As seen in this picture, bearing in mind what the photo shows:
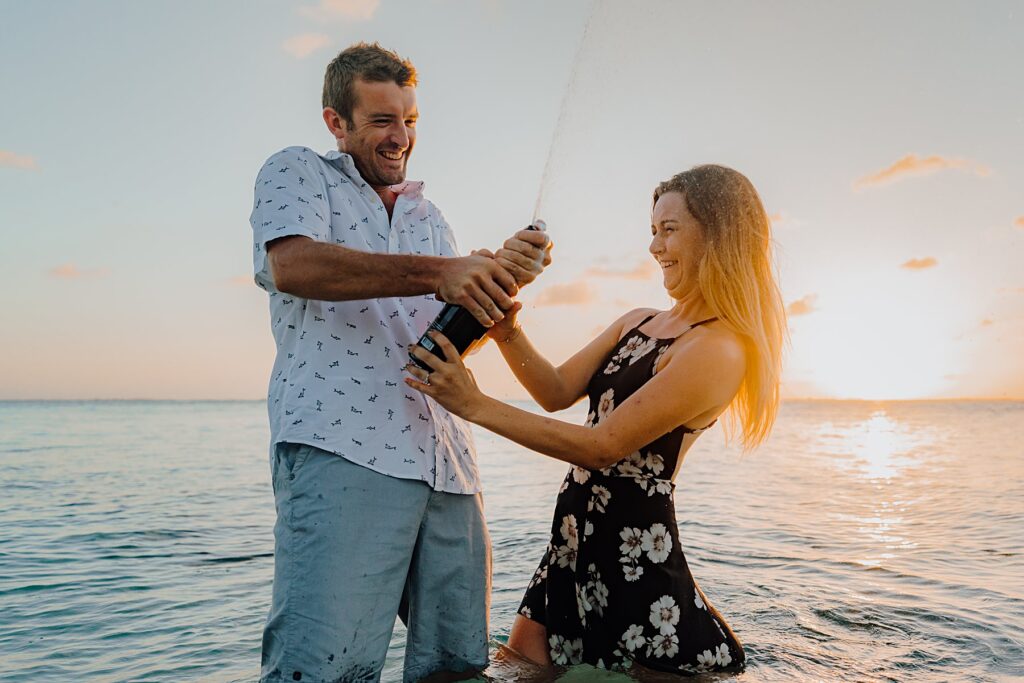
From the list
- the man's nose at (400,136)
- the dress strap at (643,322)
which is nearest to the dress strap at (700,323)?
the dress strap at (643,322)

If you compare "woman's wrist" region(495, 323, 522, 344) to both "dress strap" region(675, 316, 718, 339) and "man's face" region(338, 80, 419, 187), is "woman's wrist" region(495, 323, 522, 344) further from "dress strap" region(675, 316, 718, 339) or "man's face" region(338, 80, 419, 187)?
"man's face" region(338, 80, 419, 187)

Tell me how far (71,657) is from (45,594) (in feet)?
6.32

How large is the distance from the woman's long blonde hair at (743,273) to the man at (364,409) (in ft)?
3.08

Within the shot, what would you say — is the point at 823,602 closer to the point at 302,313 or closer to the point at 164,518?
the point at 302,313

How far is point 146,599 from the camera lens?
21.8ft

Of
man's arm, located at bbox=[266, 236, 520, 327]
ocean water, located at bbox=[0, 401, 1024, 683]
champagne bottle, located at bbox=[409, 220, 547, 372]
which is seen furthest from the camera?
ocean water, located at bbox=[0, 401, 1024, 683]

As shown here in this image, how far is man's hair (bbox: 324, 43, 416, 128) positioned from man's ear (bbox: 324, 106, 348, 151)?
0.05 feet

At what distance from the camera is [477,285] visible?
8.61ft

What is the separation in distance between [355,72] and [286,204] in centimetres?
66

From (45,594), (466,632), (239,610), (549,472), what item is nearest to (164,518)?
(45,594)

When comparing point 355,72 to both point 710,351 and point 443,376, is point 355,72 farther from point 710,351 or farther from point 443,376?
point 710,351

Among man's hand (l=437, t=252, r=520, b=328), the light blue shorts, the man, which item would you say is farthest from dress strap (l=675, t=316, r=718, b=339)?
the light blue shorts

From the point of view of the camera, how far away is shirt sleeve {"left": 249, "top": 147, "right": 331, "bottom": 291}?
2.66 metres

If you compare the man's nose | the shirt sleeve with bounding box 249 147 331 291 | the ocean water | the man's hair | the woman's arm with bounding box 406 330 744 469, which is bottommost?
the ocean water
